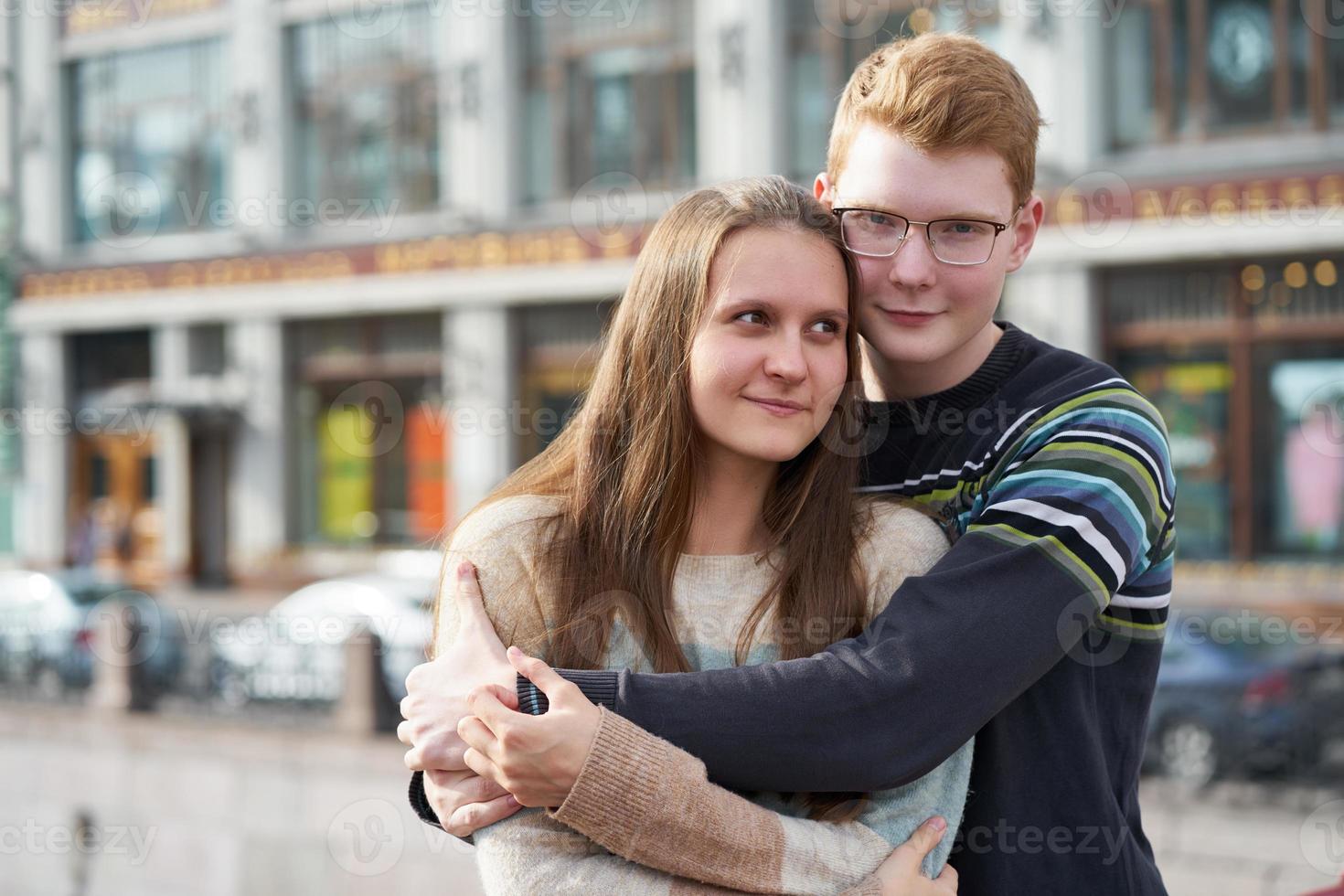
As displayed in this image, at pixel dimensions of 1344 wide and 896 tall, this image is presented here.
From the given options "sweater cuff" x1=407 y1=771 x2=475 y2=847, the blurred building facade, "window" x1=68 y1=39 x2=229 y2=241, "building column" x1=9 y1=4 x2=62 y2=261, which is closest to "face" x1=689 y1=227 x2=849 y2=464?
"sweater cuff" x1=407 y1=771 x2=475 y2=847

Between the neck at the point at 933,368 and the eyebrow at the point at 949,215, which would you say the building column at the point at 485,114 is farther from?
the eyebrow at the point at 949,215

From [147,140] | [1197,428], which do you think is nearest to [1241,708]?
[1197,428]

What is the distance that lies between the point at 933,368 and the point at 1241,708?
282 inches

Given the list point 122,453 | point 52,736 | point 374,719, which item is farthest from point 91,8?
point 374,719

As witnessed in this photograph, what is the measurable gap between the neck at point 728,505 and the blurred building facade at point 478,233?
1398 cm

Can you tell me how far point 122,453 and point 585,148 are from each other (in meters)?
10.2

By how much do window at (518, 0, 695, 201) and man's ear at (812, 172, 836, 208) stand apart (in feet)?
55.0

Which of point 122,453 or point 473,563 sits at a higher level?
point 473,563

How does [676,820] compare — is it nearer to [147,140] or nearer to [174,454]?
[174,454]

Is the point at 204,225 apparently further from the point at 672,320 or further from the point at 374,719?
the point at 672,320

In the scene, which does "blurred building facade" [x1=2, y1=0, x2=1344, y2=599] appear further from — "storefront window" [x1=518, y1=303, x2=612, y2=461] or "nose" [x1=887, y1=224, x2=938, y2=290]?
"nose" [x1=887, y1=224, x2=938, y2=290]

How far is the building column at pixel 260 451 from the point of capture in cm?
2181

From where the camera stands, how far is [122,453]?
24172mm

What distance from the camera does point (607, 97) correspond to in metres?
19.7
